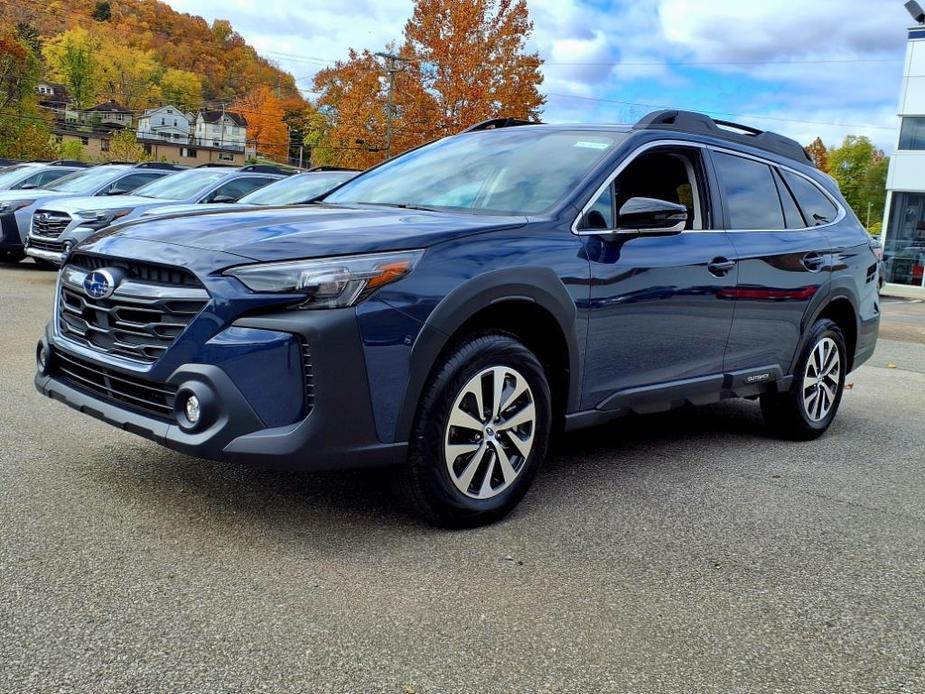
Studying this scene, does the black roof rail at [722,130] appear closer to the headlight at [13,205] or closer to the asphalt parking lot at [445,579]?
the asphalt parking lot at [445,579]

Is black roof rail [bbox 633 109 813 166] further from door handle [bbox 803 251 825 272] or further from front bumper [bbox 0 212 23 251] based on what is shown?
front bumper [bbox 0 212 23 251]

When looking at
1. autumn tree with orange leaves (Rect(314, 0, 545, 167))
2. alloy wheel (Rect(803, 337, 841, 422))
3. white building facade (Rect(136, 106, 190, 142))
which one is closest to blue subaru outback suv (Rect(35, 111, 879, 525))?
alloy wheel (Rect(803, 337, 841, 422))

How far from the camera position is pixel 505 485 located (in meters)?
3.91

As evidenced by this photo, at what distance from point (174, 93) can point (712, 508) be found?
11245cm

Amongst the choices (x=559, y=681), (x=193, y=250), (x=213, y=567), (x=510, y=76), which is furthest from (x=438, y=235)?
(x=510, y=76)

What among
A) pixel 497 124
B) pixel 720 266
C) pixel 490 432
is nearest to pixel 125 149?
pixel 497 124

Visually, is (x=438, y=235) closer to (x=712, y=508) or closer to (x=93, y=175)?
(x=712, y=508)

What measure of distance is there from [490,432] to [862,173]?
110447mm

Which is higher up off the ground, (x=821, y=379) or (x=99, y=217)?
(x=99, y=217)

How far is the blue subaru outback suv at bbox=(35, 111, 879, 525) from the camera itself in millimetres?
3297

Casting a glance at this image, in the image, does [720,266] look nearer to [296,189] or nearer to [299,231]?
[299,231]

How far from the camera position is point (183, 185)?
13211mm

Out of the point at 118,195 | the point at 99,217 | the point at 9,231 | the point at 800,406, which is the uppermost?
the point at 118,195

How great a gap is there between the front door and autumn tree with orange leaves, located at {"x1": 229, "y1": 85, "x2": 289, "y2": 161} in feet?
325
